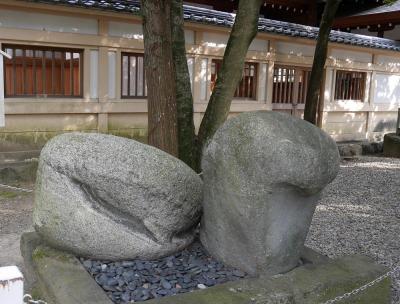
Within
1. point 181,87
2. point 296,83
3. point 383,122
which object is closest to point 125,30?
point 181,87

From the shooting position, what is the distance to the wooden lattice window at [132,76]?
353 inches

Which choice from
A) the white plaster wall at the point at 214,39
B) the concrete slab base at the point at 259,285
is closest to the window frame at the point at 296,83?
the white plaster wall at the point at 214,39

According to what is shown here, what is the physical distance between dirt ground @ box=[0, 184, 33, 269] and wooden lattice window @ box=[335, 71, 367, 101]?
929 centimetres

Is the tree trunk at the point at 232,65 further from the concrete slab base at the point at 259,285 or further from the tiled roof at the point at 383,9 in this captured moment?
the tiled roof at the point at 383,9

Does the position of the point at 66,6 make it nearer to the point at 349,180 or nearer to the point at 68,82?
the point at 68,82

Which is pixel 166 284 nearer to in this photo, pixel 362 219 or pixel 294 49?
pixel 362 219

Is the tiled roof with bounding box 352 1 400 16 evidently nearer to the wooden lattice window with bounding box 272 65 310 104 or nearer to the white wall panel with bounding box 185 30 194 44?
the wooden lattice window with bounding box 272 65 310 104

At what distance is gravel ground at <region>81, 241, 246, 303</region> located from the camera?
2.84 metres

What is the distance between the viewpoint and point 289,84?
39.3 ft

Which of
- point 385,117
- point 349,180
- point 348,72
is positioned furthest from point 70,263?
point 385,117

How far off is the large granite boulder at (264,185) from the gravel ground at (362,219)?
53.4 inches

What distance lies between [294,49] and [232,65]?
242 inches

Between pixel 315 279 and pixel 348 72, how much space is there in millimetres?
11424

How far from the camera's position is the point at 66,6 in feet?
24.8
